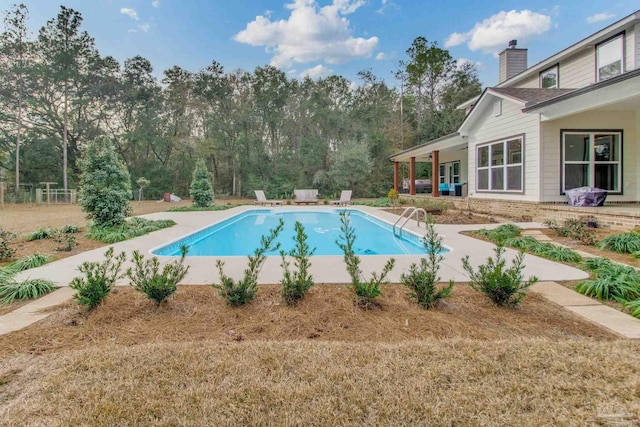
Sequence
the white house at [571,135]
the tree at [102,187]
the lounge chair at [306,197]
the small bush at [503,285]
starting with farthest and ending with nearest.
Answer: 1. the lounge chair at [306,197]
2. the white house at [571,135]
3. the tree at [102,187]
4. the small bush at [503,285]

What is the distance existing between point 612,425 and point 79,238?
29.5 feet

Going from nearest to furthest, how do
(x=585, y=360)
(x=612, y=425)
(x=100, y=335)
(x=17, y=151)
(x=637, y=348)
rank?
(x=612, y=425) → (x=585, y=360) → (x=637, y=348) → (x=100, y=335) → (x=17, y=151)

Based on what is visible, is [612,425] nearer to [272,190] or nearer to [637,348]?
[637,348]

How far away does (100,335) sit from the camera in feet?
9.08

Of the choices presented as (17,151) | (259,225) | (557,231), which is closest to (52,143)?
(17,151)

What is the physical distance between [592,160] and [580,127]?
3.29 ft

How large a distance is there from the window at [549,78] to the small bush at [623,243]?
9275 millimetres

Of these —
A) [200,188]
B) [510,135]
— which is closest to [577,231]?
[510,135]

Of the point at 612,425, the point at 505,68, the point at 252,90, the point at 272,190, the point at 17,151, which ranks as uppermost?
the point at 252,90

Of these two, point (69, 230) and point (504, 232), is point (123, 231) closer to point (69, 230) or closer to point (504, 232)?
point (69, 230)

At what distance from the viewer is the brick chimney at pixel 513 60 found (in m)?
15.6

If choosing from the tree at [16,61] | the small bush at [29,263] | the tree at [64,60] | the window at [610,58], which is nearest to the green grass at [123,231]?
the small bush at [29,263]

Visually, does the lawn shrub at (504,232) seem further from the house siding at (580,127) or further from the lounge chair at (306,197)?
the lounge chair at (306,197)

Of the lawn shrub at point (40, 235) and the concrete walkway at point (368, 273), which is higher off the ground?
the lawn shrub at point (40, 235)
